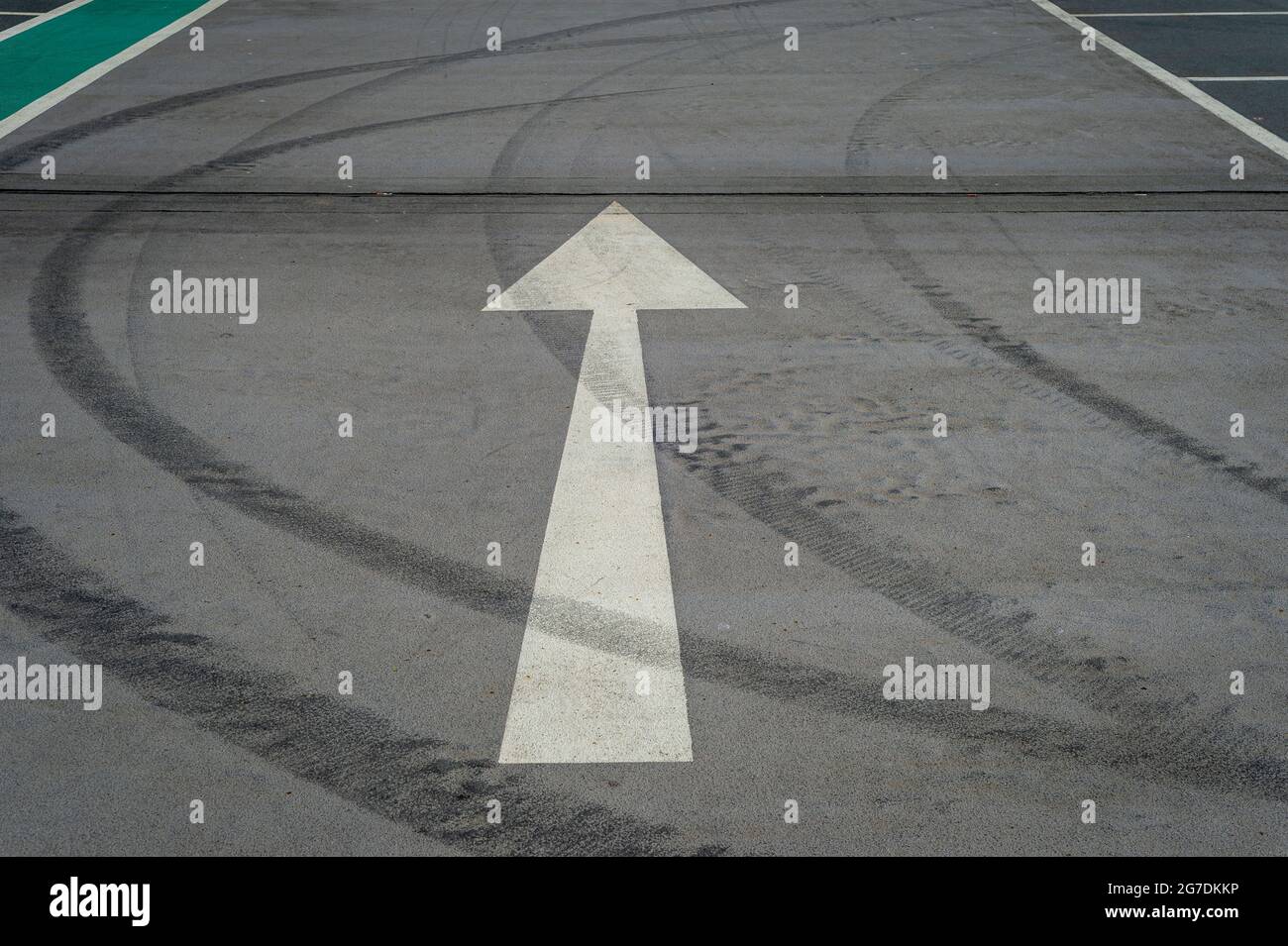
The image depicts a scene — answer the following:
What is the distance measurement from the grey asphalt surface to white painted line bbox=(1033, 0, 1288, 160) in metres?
0.26

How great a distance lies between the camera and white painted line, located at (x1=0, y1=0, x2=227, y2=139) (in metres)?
12.2

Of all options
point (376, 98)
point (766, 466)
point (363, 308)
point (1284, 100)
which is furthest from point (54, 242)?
point (1284, 100)

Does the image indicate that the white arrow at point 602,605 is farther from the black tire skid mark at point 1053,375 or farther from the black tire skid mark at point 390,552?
the black tire skid mark at point 1053,375

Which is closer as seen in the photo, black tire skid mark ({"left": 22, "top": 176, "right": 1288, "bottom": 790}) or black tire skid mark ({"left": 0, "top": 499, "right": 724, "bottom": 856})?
black tire skid mark ({"left": 0, "top": 499, "right": 724, "bottom": 856})

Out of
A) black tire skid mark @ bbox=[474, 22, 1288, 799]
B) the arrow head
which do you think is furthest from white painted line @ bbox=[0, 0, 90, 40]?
black tire skid mark @ bbox=[474, 22, 1288, 799]

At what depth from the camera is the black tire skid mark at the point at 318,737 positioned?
425 cm

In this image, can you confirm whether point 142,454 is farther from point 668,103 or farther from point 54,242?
point 668,103

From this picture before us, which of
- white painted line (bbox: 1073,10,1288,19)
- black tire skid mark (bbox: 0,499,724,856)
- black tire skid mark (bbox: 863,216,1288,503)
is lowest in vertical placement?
black tire skid mark (bbox: 0,499,724,856)

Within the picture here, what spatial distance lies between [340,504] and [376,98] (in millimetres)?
8001

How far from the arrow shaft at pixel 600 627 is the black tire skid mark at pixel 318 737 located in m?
0.26

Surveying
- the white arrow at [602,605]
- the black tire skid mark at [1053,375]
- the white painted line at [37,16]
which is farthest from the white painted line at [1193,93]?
the white painted line at [37,16]

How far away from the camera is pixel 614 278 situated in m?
8.83

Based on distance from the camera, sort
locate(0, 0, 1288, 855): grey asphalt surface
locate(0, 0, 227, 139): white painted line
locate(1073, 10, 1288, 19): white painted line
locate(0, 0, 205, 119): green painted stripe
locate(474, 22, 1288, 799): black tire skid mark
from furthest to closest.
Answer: locate(1073, 10, 1288, 19): white painted line, locate(0, 0, 205, 119): green painted stripe, locate(0, 0, 227, 139): white painted line, locate(474, 22, 1288, 799): black tire skid mark, locate(0, 0, 1288, 855): grey asphalt surface

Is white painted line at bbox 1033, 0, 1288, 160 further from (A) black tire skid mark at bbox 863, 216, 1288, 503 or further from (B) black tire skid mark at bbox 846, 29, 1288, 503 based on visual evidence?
(A) black tire skid mark at bbox 863, 216, 1288, 503
